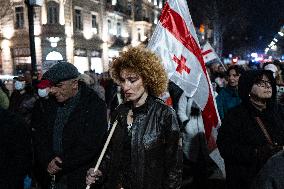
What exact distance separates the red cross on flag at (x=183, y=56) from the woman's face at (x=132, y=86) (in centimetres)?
178

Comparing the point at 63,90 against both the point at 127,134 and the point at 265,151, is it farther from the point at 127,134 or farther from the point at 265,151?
the point at 265,151

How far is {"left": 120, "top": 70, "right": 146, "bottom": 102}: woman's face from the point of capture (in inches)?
126

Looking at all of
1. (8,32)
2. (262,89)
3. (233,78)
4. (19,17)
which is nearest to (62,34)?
(19,17)

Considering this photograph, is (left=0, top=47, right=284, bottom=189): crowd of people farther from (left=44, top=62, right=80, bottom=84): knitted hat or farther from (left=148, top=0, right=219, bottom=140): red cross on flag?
(left=148, top=0, right=219, bottom=140): red cross on flag

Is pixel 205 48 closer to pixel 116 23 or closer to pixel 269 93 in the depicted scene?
pixel 269 93

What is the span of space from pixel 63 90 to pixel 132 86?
957mm

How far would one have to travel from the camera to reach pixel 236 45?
63281mm

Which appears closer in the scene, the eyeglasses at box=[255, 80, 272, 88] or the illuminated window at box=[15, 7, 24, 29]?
the eyeglasses at box=[255, 80, 272, 88]

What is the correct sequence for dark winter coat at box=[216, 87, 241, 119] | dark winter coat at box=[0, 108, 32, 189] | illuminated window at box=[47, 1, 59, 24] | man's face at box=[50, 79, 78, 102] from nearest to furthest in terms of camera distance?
dark winter coat at box=[0, 108, 32, 189], man's face at box=[50, 79, 78, 102], dark winter coat at box=[216, 87, 241, 119], illuminated window at box=[47, 1, 59, 24]

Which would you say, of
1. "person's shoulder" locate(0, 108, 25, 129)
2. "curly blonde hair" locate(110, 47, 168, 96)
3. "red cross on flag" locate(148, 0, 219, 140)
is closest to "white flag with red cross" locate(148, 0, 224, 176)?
"red cross on flag" locate(148, 0, 219, 140)

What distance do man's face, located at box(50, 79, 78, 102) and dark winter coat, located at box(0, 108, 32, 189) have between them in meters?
1.18

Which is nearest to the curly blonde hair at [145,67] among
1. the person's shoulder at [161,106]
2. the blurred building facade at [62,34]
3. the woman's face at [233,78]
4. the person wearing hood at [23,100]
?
the person's shoulder at [161,106]

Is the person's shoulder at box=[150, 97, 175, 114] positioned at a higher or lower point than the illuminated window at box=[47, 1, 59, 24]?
lower

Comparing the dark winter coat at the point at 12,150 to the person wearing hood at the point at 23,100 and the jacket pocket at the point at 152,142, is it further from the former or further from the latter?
the person wearing hood at the point at 23,100
